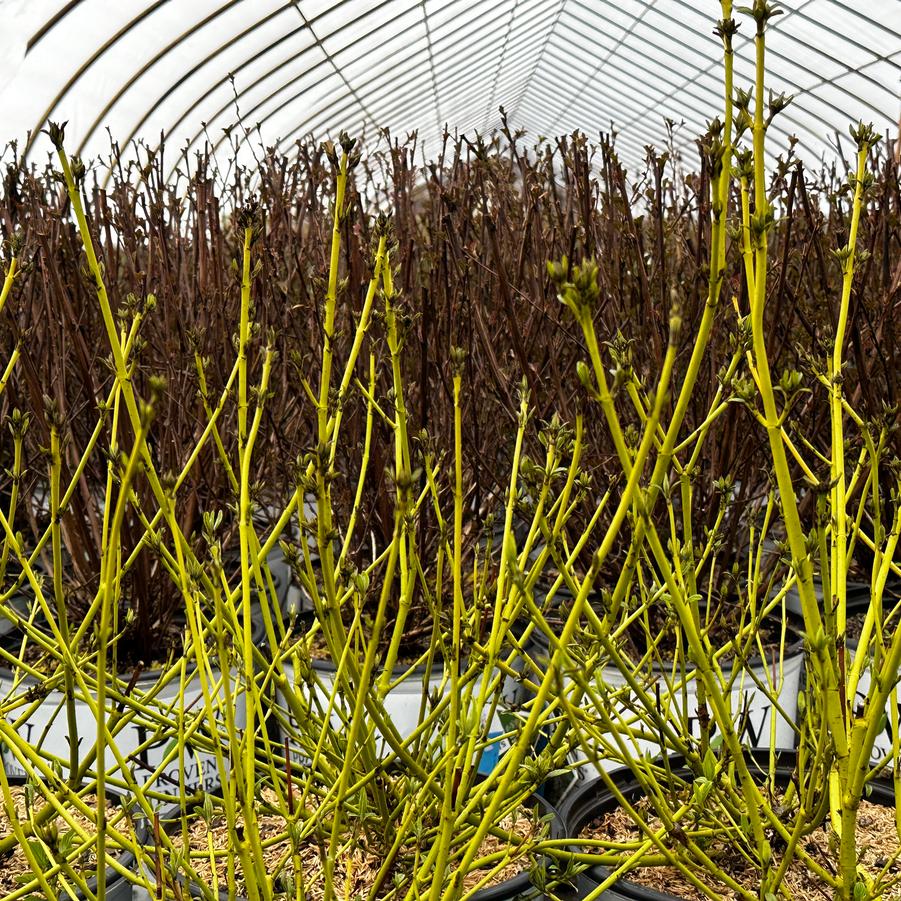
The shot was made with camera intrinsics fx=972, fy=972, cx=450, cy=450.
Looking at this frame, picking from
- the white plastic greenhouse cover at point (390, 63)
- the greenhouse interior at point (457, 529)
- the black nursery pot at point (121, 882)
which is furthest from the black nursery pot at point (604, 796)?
the white plastic greenhouse cover at point (390, 63)

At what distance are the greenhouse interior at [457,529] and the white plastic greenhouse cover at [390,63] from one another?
4.47m

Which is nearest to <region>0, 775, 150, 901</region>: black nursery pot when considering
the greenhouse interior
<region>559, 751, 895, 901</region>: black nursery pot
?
the greenhouse interior

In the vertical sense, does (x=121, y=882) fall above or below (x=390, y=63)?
below

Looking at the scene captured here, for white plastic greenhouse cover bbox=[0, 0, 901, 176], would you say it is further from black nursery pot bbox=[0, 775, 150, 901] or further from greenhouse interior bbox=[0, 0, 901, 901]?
black nursery pot bbox=[0, 775, 150, 901]

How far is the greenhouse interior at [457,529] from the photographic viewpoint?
1161 millimetres

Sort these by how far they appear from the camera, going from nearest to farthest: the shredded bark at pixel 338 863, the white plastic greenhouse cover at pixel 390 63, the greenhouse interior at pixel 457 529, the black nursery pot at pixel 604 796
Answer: the greenhouse interior at pixel 457 529 → the shredded bark at pixel 338 863 → the black nursery pot at pixel 604 796 → the white plastic greenhouse cover at pixel 390 63

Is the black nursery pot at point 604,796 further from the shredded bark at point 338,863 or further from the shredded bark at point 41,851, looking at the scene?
the shredded bark at point 41,851

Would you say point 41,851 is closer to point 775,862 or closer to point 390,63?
point 775,862

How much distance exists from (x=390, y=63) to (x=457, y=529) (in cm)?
1422

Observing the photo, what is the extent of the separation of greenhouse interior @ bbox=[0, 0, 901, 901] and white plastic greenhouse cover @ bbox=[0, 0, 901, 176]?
176 inches

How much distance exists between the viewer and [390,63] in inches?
558

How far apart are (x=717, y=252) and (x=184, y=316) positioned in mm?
2286

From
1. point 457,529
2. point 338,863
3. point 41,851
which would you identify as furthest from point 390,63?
point 41,851

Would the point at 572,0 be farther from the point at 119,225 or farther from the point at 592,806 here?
the point at 592,806
